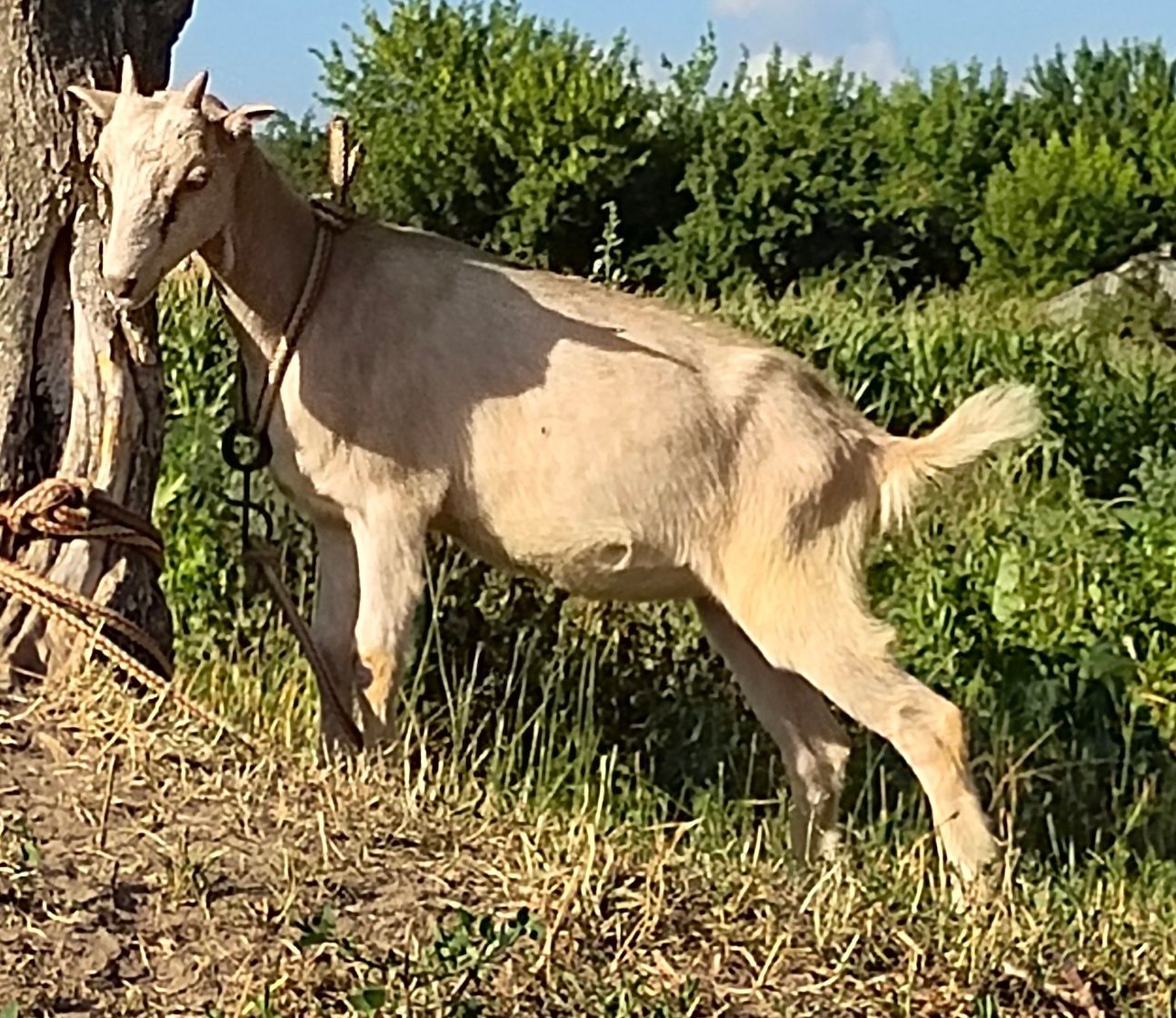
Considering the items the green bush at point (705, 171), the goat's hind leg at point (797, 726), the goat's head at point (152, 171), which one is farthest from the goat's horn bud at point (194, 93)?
the green bush at point (705, 171)

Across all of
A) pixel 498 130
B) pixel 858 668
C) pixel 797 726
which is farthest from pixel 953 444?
pixel 498 130

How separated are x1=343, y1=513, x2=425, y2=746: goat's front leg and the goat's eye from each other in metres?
0.88

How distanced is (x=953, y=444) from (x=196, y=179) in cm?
190

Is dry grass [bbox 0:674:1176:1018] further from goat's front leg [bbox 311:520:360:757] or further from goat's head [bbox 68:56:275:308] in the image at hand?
goat's head [bbox 68:56:275:308]

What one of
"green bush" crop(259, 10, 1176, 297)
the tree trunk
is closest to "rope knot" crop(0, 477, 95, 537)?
the tree trunk

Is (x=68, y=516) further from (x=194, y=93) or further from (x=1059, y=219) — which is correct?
(x=1059, y=219)

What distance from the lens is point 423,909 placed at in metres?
3.95

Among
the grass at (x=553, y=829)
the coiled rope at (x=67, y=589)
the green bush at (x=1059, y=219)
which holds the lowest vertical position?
the grass at (x=553, y=829)

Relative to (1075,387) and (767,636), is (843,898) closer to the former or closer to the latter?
(767,636)

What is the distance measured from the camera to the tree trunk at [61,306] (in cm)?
512

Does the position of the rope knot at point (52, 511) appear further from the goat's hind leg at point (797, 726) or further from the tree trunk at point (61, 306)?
the goat's hind leg at point (797, 726)

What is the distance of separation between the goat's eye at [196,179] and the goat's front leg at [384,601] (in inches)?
34.6

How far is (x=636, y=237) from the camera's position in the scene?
23.2 meters

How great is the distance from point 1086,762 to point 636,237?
1659cm
